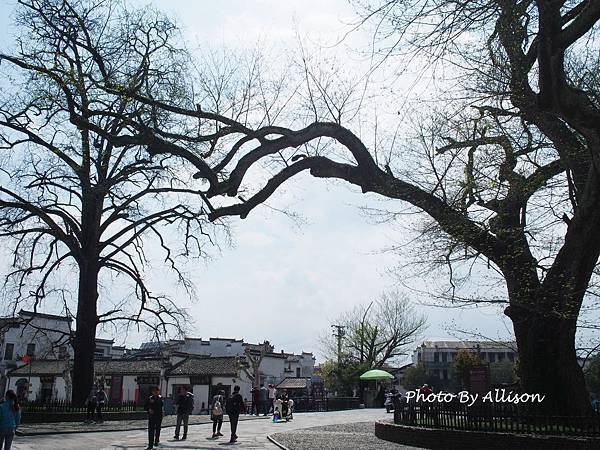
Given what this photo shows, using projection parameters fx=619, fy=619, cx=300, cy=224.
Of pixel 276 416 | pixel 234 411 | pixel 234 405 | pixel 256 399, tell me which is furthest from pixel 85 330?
pixel 234 411

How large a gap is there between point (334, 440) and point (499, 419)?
516 centimetres

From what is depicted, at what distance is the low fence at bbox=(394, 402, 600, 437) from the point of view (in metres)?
12.2

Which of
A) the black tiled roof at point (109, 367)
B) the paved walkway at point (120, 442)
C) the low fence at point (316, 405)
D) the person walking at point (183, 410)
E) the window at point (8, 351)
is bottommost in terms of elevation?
the low fence at point (316, 405)

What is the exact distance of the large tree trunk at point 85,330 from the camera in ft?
93.7

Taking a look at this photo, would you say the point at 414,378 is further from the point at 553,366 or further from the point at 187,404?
the point at 553,366

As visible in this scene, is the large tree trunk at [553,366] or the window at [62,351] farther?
the window at [62,351]

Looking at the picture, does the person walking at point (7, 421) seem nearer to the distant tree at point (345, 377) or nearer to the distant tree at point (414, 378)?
the distant tree at point (345, 377)

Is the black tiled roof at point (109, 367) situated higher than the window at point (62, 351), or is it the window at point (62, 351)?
the window at point (62, 351)

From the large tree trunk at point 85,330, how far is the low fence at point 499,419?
17634mm

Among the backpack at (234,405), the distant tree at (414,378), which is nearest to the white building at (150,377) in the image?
the distant tree at (414,378)

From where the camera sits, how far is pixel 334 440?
17062mm

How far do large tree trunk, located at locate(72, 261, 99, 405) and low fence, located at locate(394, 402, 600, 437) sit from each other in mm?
17634

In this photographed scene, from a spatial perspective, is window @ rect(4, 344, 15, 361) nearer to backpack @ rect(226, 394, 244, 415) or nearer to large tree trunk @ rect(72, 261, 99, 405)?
large tree trunk @ rect(72, 261, 99, 405)

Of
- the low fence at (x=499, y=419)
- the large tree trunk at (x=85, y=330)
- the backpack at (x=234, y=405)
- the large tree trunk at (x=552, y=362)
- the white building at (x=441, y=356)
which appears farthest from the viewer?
the white building at (x=441, y=356)
